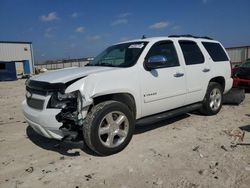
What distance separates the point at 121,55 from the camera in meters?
5.12

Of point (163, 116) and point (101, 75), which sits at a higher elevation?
point (101, 75)

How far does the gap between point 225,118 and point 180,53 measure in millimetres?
2111

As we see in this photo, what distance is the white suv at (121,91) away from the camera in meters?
3.81

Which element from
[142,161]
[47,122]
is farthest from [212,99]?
[47,122]

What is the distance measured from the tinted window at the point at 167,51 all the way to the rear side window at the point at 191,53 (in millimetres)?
318

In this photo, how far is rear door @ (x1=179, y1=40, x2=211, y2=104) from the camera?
5.46m

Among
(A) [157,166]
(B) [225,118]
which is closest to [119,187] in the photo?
(A) [157,166]

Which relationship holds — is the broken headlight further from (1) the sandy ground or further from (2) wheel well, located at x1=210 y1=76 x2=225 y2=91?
(2) wheel well, located at x1=210 y1=76 x2=225 y2=91

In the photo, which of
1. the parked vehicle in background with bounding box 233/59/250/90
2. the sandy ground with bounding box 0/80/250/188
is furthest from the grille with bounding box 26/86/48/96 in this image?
the parked vehicle in background with bounding box 233/59/250/90

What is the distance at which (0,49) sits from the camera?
31484 mm

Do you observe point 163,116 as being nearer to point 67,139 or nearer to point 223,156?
point 223,156

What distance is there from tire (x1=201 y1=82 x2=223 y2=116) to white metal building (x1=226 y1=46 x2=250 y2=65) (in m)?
19.0

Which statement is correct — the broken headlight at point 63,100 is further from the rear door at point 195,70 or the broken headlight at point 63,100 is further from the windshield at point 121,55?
the rear door at point 195,70

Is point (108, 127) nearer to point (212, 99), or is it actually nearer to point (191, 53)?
point (191, 53)
